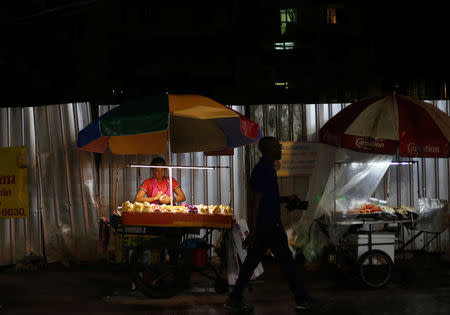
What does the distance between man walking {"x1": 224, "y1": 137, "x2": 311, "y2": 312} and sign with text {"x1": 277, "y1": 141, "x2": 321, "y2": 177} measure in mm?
3433

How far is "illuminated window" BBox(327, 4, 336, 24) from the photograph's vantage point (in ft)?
39.6

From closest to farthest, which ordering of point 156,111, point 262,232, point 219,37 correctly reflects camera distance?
point 262,232, point 156,111, point 219,37

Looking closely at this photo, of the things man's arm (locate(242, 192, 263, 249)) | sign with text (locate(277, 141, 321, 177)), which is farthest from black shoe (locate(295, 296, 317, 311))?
sign with text (locate(277, 141, 321, 177))

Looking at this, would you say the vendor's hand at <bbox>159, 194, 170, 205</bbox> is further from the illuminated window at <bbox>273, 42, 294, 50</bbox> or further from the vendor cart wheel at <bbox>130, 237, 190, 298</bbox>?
the illuminated window at <bbox>273, 42, 294, 50</bbox>

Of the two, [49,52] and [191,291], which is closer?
[191,291]

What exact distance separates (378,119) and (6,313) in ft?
19.8

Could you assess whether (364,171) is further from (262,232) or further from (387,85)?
(387,85)

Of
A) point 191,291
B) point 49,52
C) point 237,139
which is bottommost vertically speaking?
point 191,291

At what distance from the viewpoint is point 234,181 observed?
10266 mm

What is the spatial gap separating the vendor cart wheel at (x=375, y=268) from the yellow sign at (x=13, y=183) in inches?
234

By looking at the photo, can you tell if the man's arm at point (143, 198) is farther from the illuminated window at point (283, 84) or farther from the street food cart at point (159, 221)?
the illuminated window at point (283, 84)

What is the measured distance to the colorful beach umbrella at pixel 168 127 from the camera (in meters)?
7.66

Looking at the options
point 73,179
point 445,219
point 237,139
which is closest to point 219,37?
point 237,139

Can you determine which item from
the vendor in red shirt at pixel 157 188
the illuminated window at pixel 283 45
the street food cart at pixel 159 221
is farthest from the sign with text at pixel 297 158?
the illuminated window at pixel 283 45
